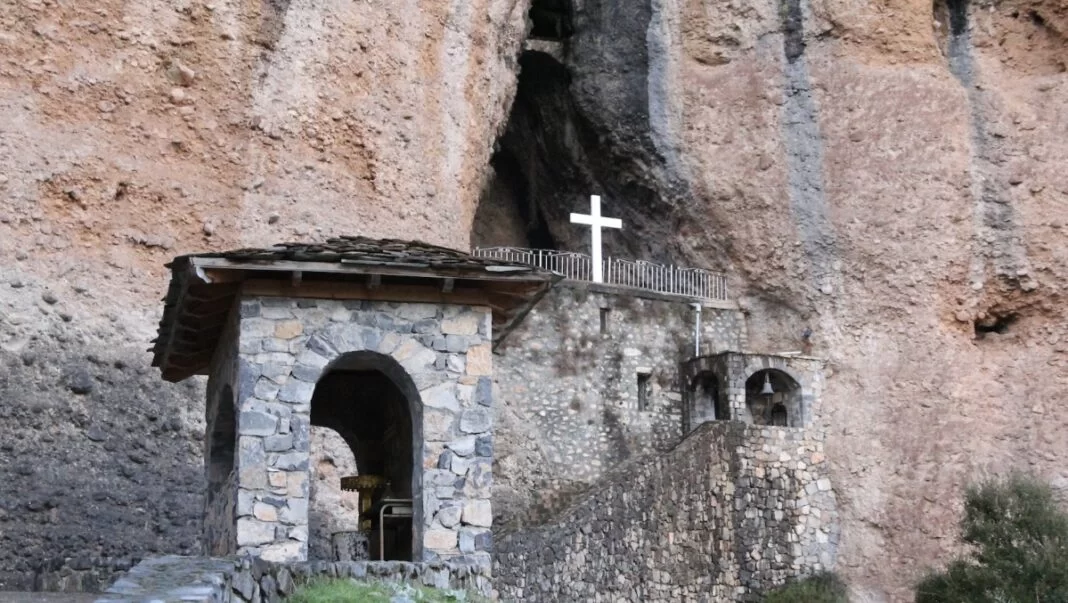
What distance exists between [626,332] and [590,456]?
214cm

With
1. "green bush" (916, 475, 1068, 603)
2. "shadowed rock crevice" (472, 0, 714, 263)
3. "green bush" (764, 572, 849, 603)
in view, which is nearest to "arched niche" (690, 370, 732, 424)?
"shadowed rock crevice" (472, 0, 714, 263)

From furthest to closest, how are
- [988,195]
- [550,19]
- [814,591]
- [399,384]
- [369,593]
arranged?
1. [550,19]
2. [988,195]
3. [814,591]
4. [399,384]
5. [369,593]

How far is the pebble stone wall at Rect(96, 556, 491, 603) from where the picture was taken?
7008mm

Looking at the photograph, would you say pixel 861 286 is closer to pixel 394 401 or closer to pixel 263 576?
pixel 394 401

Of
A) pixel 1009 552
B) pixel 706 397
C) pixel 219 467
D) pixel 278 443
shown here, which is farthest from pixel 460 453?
pixel 706 397

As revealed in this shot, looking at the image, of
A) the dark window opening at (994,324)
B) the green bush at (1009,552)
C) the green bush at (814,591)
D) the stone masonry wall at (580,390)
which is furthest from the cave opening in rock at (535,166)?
the green bush at (1009,552)

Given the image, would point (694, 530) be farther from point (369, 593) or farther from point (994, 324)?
point (369, 593)

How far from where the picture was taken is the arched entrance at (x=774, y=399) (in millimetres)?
22906

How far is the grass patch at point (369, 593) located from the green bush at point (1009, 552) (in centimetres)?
932

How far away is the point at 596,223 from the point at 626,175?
1655 mm

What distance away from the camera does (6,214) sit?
18125 mm

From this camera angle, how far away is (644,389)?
22.7m

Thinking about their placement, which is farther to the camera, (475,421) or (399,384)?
(399,384)

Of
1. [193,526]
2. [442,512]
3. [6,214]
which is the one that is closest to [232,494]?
[442,512]
